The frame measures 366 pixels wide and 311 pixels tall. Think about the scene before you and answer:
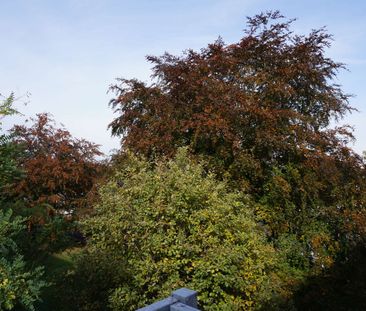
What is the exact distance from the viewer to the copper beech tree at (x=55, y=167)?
11.7 m

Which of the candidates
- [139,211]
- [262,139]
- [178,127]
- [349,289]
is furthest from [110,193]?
[349,289]

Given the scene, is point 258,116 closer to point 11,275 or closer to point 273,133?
point 273,133

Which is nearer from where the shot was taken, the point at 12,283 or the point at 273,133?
the point at 12,283

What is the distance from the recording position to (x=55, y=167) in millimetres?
11797

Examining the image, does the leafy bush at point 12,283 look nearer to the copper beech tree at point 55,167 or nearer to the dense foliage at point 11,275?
the dense foliage at point 11,275

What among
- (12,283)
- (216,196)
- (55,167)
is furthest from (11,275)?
(55,167)

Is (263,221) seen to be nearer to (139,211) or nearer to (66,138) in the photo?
(139,211)

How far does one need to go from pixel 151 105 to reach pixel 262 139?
301 centimetres

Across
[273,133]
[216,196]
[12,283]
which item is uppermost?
[273,133]

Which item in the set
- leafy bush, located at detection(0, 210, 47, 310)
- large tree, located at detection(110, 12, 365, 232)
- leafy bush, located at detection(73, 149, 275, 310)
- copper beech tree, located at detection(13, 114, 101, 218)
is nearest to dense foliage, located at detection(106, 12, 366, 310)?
large tree, located at detection(110, 12, 365, 232)

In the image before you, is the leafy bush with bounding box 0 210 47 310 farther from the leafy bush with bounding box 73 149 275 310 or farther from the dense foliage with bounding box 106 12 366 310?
the dense foliage with bounding box 106 12 366 310

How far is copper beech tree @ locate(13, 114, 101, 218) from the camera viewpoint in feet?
38.5

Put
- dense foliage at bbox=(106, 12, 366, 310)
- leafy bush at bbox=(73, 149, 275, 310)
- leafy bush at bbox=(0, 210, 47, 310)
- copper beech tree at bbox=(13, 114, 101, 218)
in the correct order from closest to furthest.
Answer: leafy bush at bbox=(0, 210, 47, 310)
leafy bush at bbox=(73, 149, 275, 310)
dense foliage at bbox=(106, 12, 366, 310)
copper beech tree at bbox=(13, 114, 101, 218)

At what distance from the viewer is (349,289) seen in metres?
6.27
